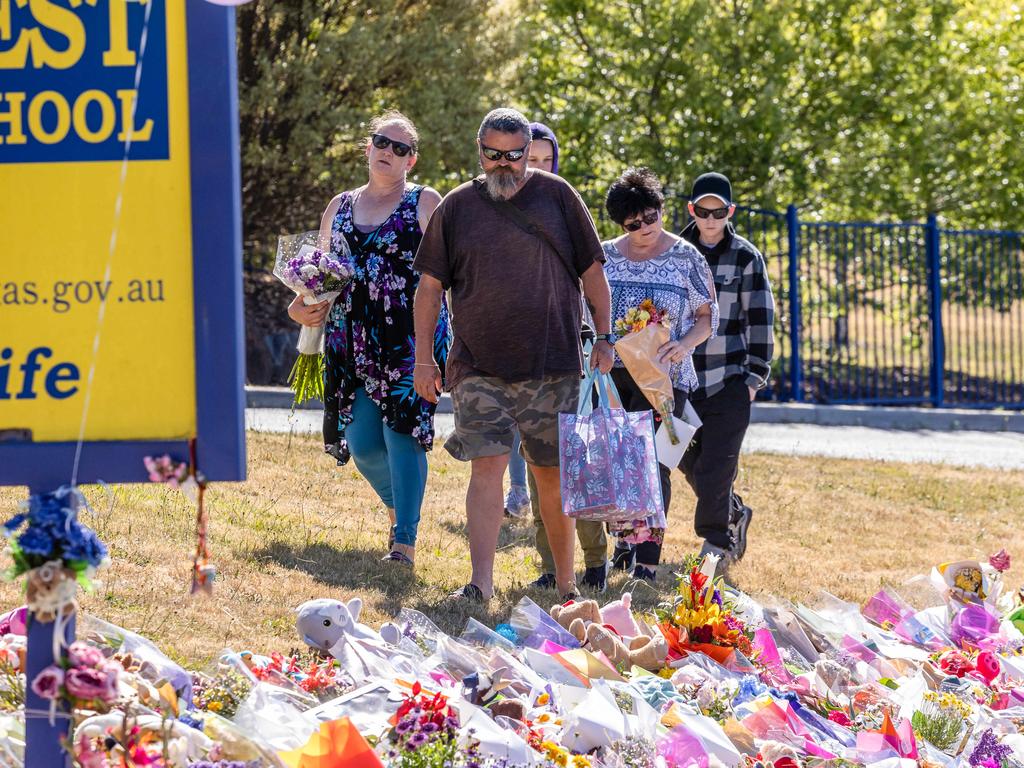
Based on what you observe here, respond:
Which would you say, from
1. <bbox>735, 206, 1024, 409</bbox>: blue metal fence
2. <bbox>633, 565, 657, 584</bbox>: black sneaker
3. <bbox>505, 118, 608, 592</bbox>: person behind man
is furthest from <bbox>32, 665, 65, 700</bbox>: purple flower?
<bbox>735, 206, 1024, 409</bbox>: blue metal fence

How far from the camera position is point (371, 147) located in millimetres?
5746

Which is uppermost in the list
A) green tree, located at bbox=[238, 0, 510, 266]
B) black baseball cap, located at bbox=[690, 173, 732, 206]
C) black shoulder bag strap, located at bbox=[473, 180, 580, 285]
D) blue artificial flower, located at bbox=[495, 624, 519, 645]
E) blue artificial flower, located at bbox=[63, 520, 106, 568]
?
green tree, located at bbox=[238, 0, 510, 266]

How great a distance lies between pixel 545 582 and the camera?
5.71 metres

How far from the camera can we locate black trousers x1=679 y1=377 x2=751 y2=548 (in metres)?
6.46

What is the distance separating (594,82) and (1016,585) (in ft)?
38.7

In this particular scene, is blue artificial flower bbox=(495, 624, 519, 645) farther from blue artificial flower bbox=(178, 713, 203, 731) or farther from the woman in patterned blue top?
the woman in patterned blue top

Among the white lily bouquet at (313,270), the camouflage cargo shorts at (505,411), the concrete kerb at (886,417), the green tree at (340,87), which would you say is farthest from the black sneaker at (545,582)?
the green tree at (340,87)

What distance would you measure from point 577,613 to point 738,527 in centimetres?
224

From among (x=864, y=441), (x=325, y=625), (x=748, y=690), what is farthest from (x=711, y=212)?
(x=864, y=441)

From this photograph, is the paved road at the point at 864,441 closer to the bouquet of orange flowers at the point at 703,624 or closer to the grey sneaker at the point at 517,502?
the grey sneaker at the point at 517,502

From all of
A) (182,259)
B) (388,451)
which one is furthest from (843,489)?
(182,259)

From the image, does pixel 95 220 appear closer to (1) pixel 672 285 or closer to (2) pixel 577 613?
(2) pixel 577 613

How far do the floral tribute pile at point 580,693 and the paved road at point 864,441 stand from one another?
16.2ft

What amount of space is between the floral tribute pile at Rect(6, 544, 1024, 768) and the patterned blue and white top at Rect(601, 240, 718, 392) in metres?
1.40
